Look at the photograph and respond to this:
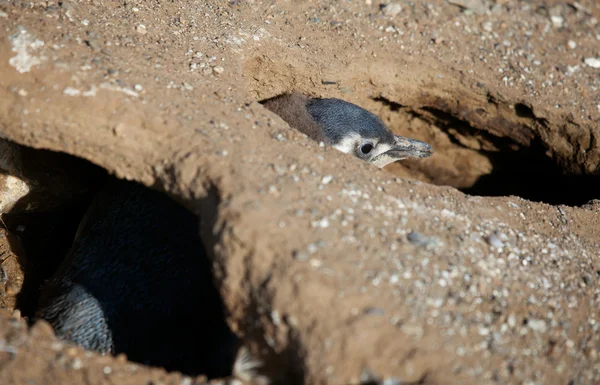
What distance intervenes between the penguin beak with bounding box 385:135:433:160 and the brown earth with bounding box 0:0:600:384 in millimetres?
582

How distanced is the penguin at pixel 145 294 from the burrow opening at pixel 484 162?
209 centimetres

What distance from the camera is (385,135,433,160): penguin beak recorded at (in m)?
4.13

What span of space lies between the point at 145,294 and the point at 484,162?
10.2 ft

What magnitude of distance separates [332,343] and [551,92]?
9.28ft

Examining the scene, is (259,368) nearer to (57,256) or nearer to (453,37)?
(57,256)

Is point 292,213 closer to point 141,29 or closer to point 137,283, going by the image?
point 137,283

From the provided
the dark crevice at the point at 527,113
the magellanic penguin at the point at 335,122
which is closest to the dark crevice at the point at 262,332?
the magellanic penguin at the point at 335,122

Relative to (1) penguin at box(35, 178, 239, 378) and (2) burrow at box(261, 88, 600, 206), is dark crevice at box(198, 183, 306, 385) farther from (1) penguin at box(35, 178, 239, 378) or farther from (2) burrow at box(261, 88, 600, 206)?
(2) burrow at box(261, 88, 600, 206)

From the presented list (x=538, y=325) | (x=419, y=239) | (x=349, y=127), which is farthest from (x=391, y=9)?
(x=538, y=325)

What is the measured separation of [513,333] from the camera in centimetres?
229

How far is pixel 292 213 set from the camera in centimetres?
233

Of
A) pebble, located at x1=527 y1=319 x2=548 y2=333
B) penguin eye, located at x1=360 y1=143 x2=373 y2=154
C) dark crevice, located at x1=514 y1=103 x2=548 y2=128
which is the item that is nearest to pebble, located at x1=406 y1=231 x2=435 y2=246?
pebble, located at x1=527 y1=319 x2=548 y2=333

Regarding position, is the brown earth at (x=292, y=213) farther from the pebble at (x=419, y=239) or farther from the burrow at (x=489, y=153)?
the burrow at (x=489, y=153)

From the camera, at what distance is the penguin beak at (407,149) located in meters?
4.13
